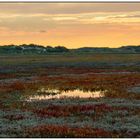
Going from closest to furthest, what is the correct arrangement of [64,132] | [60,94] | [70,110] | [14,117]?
1. [64,132]
2. [14,117]
3. [70,110]
4. [60,94]

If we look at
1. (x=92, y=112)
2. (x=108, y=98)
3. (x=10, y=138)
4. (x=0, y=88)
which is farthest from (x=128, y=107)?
(x=0, y=88)

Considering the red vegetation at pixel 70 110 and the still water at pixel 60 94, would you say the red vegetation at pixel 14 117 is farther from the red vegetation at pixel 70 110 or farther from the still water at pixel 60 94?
the still water at pixel 60 94

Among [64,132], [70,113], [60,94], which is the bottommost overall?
[60,94]

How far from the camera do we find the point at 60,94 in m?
37.3

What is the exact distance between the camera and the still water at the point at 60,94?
34.8 metres

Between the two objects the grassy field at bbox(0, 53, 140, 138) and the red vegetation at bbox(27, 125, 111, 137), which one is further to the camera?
the grassy field at bbox(0, 53, 140, 138)

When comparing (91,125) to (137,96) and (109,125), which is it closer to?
(109,125)

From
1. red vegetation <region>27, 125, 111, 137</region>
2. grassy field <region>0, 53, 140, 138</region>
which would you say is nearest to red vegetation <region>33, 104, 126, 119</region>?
grassy field <region>0, 53, 140, 138</region>

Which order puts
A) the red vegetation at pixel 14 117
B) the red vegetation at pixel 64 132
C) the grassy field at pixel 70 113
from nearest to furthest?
the red vegetation at pixel 64 132 → the grassy field at pixel 70 113 → the red vegetation at pixel 14 117

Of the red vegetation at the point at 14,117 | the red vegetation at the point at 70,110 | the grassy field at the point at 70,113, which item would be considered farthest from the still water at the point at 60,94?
the red vegetation at the point at 14,117

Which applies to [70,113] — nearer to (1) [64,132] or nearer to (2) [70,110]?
(2) [70,110]

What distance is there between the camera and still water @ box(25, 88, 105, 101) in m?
34.8

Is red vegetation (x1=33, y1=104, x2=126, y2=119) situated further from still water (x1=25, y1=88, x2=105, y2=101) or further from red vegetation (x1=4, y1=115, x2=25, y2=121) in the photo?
still water (x1=25, y1=88, x2=105, y2=101)

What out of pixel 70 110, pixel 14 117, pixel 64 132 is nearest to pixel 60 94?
pixel 70 110
